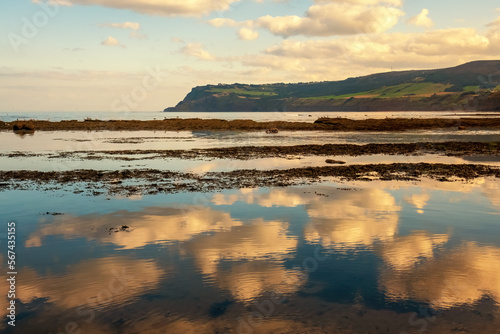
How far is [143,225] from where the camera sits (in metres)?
15.5

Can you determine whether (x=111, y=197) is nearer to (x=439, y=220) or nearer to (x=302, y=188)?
(x=302, y=188)

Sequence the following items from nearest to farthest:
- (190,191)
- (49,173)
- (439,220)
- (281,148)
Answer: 1. (439,220)
2. (190,191)
3. (49,173)
4. (281,148)

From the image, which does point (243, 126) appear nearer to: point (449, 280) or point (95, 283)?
point (95, 283)

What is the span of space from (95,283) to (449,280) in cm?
848

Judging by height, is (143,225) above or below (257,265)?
above

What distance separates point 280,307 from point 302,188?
13860mm

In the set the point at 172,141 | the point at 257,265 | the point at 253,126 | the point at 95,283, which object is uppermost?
the point at 253,126

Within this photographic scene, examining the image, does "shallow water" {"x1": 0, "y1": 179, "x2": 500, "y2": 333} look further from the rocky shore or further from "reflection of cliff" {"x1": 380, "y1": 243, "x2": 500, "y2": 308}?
the rocky shore

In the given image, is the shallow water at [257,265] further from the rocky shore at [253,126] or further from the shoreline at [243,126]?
the shoreline at [243,126]

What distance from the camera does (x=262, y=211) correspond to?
17359 millimetres

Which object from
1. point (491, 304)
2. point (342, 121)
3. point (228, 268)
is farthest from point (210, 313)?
point (342, 121)

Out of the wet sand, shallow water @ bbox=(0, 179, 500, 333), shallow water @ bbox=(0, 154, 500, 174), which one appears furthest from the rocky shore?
shallow water @ bbox=(0, 179, 500, 333)

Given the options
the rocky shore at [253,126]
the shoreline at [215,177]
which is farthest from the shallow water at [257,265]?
the rocky shore at [253,126]

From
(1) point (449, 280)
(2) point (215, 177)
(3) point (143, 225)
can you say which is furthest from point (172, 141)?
(1) point (449, 280)
